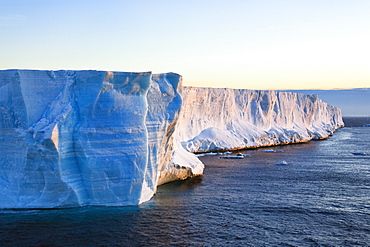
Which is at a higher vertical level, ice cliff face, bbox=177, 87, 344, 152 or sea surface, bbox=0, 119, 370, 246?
ice cliff face, bbox=177, 87, 344, 152

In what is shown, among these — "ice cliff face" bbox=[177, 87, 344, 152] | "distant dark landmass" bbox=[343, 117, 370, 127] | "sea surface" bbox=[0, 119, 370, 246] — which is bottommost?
"distant dark landmass" bbox=[343, 117, 370, 127]

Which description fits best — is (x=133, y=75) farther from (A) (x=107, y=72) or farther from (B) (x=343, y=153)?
(B) (x=343, y=153)

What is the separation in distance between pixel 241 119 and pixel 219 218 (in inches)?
875

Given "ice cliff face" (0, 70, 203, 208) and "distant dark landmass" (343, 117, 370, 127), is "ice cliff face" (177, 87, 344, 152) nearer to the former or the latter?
"ice cliff face" (0, 70, 203, 208)

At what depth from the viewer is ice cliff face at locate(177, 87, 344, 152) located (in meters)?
27.7

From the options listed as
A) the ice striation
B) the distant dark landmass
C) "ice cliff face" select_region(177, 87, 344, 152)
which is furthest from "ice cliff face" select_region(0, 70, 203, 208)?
the distant dark landmass

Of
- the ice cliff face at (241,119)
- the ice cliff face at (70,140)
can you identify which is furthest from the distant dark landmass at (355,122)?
the ice cliff face at (70,140)

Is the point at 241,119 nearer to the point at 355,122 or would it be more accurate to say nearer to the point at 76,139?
the point at 76,139

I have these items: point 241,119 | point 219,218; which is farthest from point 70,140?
point 241,119

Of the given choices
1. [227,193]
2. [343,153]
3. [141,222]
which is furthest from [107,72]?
[343,153]

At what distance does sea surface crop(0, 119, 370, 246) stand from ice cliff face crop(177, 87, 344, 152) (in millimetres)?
11144

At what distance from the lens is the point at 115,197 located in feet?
39.3

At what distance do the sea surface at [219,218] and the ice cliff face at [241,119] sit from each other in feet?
36.6

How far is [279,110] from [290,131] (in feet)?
7.18
